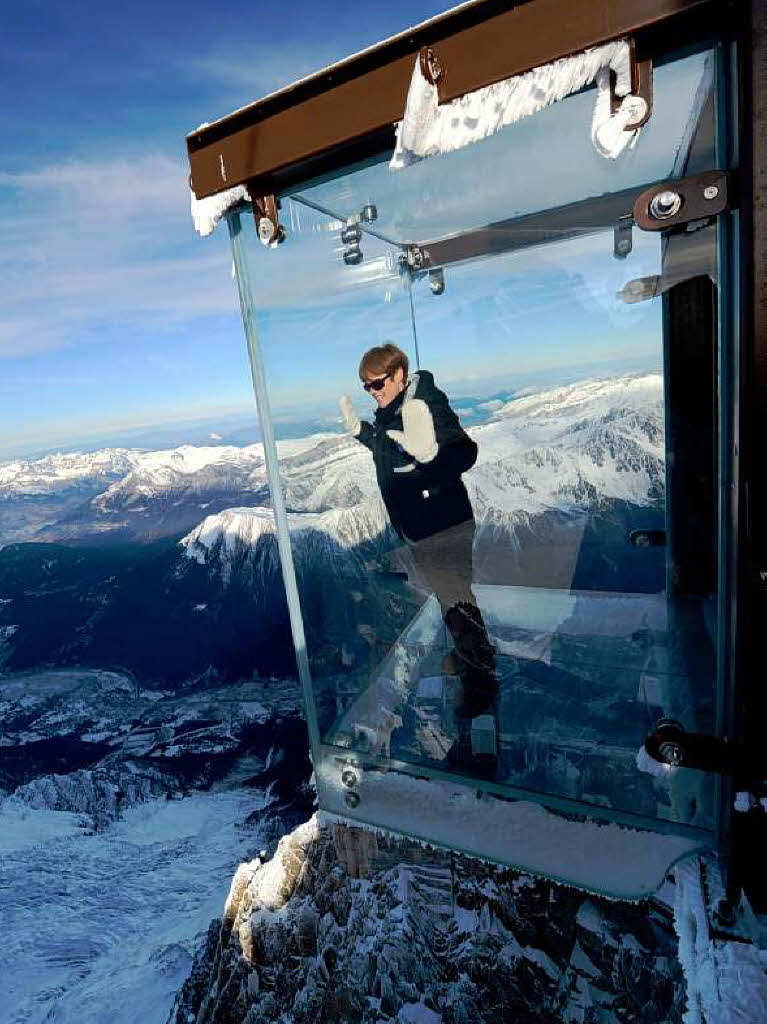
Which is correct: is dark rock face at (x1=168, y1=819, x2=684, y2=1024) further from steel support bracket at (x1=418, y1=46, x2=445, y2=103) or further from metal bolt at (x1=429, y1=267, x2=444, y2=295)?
steel support bracket at (x1=418, y1=46, x2=445, y2=103)

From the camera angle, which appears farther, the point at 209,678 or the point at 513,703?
the point at 209,678

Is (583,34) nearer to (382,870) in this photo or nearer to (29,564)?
(382,870)

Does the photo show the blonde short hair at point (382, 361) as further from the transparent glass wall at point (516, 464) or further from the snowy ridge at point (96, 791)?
the snowy ridge at point (96, 791)

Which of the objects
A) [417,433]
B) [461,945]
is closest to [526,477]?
[417,433]

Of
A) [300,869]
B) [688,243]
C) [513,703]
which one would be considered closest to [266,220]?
[688,243]

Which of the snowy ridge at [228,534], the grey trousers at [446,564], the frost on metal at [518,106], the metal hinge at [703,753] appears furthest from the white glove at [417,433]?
the snowy ridge at [228,534]
